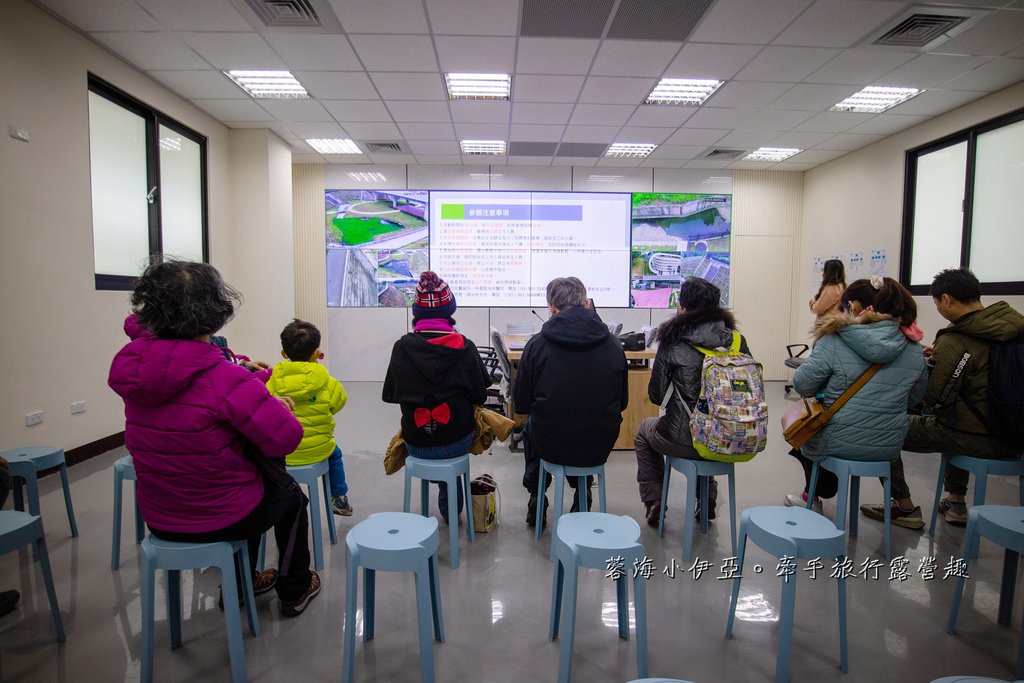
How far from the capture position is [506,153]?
6422 millimetres

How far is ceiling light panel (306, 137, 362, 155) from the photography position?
5945mm

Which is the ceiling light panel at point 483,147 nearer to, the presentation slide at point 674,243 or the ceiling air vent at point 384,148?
Answer: the ceiling air vent at point 384,148

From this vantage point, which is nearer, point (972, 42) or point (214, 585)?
point (214, 585)

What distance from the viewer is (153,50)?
382 cm

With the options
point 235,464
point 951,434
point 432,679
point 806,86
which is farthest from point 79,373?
point 806,86

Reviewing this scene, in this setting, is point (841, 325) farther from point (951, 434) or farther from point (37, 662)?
point (37, 662)

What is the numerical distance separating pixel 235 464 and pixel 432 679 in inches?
34.0

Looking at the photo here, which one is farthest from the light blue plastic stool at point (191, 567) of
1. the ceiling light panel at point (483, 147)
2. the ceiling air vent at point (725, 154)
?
the ceiling air vent at point (725, 154)

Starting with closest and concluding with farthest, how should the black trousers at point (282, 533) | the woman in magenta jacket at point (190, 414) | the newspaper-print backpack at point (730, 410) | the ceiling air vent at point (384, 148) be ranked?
the woman in magenta jacket at point (190, 414)
the black trousers at point (282, 533)
the newspaper-print backpack at point (730, 410)
the ceiling air vent at point (384, 148)

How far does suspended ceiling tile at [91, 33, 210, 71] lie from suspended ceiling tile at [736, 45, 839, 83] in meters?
4.49

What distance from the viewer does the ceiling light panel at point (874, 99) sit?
14.8 feet

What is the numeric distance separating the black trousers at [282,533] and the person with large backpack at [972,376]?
257cm

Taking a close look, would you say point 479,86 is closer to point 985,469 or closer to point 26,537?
point 26,537

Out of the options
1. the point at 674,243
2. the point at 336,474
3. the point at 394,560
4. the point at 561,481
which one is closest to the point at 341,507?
the point at 336,474
